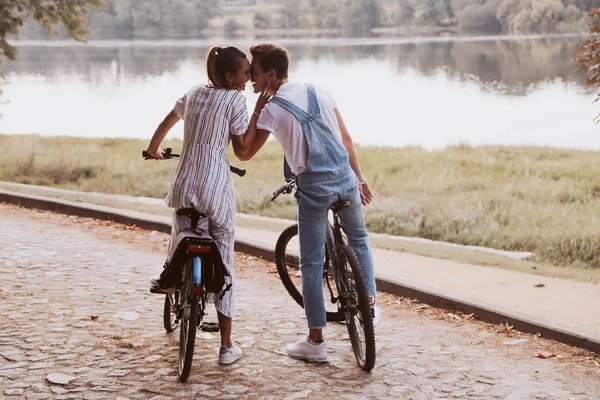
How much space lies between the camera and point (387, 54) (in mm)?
88375

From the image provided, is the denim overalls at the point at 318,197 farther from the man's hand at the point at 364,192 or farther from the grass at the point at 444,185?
the grass at the point at 444,185

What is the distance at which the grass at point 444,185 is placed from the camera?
14.2m

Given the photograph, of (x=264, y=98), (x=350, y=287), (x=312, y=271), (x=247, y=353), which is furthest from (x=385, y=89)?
(x=264, y=98)

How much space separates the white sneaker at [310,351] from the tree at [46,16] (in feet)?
41.6

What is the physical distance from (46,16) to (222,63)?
13.4 metres

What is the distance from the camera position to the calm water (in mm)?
40875

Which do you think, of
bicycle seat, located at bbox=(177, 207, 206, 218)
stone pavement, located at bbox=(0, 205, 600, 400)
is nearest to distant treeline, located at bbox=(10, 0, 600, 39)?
stone pavement, located at bbox=(0, 205, 600, 400)

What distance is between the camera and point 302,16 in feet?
340

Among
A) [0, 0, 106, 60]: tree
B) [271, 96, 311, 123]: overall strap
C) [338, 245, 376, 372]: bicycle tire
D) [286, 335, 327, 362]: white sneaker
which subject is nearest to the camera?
[271, 96, 311, 123]: overall strap

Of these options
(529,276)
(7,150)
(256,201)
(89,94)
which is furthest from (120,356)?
(89,94)

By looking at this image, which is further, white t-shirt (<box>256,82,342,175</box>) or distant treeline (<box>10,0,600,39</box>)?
distant treeline (<box>10,0,600,39</box>)

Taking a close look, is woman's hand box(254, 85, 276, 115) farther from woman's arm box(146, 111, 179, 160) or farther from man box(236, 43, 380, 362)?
woman's arm box(146, 111, 179, 160)

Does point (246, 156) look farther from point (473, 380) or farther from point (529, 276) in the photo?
point (529, 276)

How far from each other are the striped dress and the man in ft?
0.51
